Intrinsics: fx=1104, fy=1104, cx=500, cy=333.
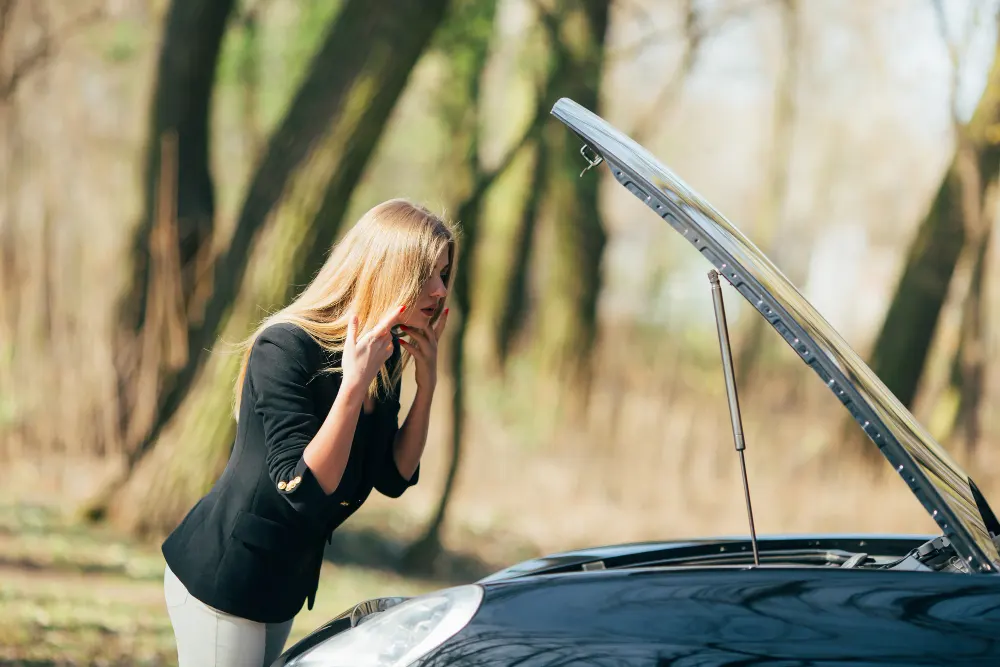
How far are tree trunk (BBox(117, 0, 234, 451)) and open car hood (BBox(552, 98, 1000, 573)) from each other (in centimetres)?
654

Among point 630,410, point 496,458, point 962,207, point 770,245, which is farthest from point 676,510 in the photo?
point 770,245

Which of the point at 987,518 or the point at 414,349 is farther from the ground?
the point at 414,349

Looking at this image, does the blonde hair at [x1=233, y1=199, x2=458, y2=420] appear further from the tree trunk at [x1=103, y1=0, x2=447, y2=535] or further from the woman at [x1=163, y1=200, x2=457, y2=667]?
the tree trunk at [x1=103, y1=0, x2=447, y2=535]

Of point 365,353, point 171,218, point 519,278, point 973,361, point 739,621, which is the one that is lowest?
point 739,621

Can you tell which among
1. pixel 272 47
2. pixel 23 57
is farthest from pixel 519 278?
pixel 23 57

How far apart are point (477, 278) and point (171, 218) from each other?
448 centimetres

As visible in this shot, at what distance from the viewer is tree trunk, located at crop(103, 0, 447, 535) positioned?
6.85 metres

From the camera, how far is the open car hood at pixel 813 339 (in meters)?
2.18

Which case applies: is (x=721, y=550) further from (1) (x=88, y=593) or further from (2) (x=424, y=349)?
(1) (x=88, y=593)

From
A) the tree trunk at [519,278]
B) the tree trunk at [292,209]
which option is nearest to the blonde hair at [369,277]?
the tree trunk at [292,209]

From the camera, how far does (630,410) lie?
1050 cm

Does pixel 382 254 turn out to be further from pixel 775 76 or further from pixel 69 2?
pixel 775 76

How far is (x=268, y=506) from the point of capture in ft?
8.02

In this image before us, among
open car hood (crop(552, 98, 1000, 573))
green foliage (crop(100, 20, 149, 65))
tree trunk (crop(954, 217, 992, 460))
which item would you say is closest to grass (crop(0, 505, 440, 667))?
open car hood (crop(552, 98, 1000, 573))
